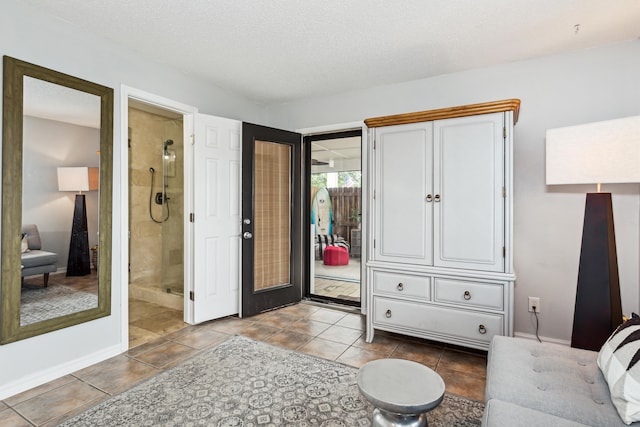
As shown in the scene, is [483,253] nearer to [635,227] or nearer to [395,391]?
[635,227]

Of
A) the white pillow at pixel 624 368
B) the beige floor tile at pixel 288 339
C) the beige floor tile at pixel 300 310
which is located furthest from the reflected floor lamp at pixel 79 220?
the white pillow at pixel 624 368

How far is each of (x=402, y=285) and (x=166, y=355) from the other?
2.03m

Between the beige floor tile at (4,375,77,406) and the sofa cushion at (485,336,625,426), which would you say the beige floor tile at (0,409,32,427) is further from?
the sofa cushion at (485,336,625,426)

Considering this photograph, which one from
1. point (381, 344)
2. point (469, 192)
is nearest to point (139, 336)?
point (381, 344)

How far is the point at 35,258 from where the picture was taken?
7.27 feet

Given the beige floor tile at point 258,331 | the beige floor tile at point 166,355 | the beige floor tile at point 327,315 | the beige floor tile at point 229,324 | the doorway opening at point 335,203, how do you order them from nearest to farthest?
the beige floor tile at point 166,355 → the beige floor tile at point 258,331 → the beige floor tile at point 229,324 → the beige floor tile at point 327,315 → the doorway opening at point 335,203

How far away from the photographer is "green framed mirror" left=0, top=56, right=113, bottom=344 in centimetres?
205

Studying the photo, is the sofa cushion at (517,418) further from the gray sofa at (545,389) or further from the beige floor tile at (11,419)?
the beige floor tile at (11,419)

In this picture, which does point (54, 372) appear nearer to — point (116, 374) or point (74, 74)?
point (116, 374)

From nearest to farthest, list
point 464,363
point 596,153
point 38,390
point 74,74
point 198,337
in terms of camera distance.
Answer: point 596,153 < point 38,390 < point 74,74 < point 464,363 < point 198,337

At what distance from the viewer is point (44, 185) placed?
225 cm

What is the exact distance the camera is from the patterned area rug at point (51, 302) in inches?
84.9

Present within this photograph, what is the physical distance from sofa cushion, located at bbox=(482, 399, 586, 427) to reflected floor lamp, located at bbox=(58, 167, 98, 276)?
2767 mm

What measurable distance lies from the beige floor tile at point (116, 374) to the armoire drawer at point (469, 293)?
7.38 ft
